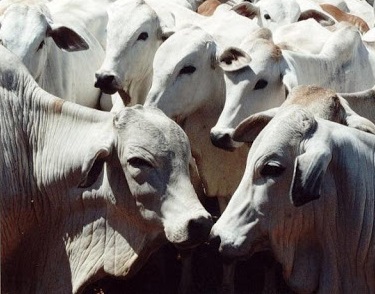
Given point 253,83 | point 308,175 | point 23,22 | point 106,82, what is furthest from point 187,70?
point 308,175

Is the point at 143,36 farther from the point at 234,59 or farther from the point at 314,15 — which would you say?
the point at 314,15

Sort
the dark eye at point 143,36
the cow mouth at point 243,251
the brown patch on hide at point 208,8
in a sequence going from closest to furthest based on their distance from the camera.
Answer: the cow mouth at point 243,251
the dark eye at point 143,36
the brown patch on hide at point 208,8

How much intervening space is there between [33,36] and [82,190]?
216 cm

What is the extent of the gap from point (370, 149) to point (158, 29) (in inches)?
136

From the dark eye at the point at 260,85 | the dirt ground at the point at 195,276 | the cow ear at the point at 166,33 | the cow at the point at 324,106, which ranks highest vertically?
the cow at the point at 324,106

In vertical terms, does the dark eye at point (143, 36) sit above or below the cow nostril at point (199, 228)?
below

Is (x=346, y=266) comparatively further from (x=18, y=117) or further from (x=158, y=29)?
(x=158, y=29)

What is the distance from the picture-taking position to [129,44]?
7.87m

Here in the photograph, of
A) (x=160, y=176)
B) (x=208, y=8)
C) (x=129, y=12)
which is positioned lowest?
(x=208, y=8)

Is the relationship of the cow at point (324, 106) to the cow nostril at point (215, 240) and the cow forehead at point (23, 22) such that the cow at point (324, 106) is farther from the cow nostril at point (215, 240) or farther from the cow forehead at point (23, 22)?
the cow forehead at point (23, 22)

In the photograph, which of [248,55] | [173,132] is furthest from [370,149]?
[248,55]

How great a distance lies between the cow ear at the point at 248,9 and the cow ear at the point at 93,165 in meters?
4.22

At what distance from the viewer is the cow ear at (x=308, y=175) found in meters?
4.57

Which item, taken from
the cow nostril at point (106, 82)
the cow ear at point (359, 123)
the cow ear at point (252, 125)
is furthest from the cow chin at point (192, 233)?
the cow nostril at point (106, 82)
